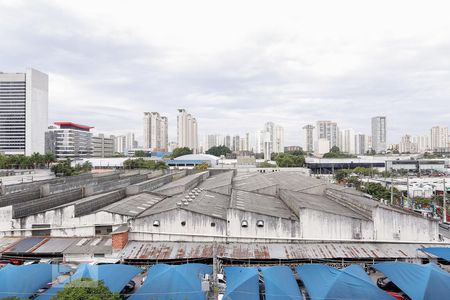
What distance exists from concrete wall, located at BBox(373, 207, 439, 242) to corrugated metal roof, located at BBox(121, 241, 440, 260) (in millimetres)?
464

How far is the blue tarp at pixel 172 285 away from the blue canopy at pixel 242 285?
96cm

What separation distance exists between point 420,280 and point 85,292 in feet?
35.7

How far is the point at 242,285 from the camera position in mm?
11094

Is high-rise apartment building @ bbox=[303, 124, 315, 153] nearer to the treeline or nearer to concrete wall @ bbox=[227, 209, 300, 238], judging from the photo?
the treeline

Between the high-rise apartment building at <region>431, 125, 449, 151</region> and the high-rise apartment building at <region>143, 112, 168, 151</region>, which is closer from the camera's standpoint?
the high-rise apartment building at <region>143, 112, 168, 151</region>

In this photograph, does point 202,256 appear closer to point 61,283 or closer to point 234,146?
point 61,283

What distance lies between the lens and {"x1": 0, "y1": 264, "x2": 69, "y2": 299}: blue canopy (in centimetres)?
1078

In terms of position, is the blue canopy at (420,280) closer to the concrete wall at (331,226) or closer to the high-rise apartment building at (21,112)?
the concrete wall at (331,226)

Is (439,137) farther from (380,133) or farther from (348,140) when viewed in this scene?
(348,140)

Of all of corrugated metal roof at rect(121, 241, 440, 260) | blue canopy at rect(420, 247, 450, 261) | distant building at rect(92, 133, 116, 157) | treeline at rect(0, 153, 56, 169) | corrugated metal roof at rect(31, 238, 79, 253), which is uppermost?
distant building at rect(92, 133, 116, 157)

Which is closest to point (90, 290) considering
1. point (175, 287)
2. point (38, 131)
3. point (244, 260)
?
point (175, 287)

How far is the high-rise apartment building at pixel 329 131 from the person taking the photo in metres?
150

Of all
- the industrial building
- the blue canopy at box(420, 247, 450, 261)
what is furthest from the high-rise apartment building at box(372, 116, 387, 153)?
the blue canopy at box(420, 247, 450, 261)

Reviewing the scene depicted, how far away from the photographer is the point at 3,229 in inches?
715
